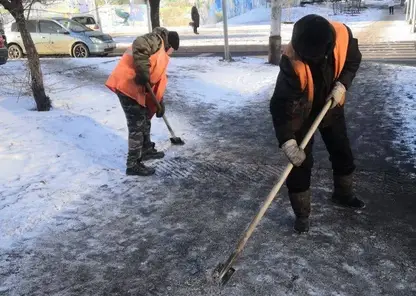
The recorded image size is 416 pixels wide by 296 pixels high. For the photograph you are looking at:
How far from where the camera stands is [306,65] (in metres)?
2.80

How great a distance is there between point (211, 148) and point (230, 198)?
4.76 feet

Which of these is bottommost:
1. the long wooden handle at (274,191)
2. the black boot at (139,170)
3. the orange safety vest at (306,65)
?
the black boot at (139,170)

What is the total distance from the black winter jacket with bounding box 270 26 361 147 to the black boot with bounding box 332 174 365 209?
0.75 meters

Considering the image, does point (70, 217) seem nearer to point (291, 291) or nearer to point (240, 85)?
point (291, 291)

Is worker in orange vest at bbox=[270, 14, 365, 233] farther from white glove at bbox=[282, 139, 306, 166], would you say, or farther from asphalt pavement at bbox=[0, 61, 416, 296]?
asphalt pavement at bbox=[0, 61, 416, 296]

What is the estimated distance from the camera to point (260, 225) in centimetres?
343

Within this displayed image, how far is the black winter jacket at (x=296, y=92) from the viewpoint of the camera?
2.85 metres

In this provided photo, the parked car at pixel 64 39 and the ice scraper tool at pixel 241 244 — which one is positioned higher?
the parked car at pixel 64 39

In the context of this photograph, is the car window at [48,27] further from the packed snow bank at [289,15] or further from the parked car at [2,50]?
the packed snow bank at [289,15]

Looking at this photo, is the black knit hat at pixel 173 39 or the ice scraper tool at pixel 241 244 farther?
the black knit hat at pixel 173 39


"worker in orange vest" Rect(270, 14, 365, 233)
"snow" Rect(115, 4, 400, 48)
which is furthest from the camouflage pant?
"snow" Rect(115, 4, 400, 48)

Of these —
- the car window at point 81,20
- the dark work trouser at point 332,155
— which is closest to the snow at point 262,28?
the car window at point 81,20

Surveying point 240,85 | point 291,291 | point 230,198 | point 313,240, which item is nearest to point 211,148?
point 230,198

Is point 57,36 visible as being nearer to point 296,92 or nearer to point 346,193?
point 346,193
